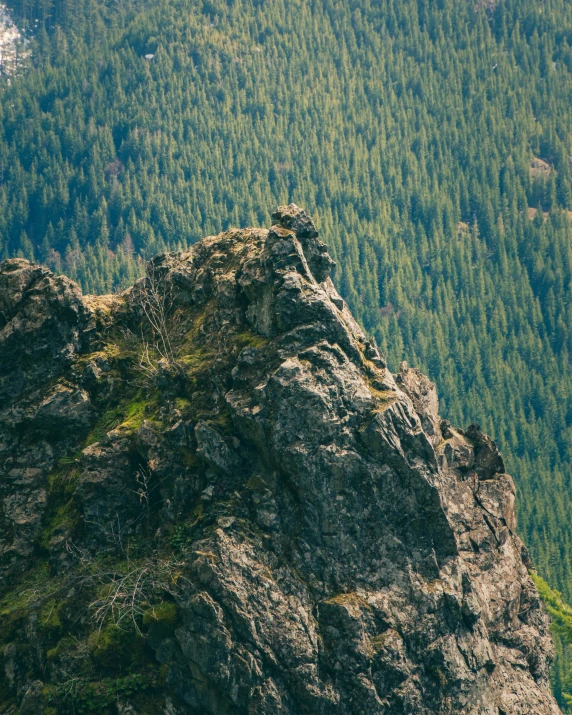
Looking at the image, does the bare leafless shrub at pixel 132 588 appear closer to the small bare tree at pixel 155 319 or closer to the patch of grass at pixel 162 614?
the patch of grass at pixel 162 614

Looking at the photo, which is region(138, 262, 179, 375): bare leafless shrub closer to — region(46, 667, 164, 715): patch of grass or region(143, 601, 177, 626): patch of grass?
region(143, 601, 177, 626): patch of grass

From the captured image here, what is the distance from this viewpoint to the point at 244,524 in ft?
148

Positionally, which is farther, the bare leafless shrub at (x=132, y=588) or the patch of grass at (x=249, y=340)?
the patch of grass at (x=249, y=340)

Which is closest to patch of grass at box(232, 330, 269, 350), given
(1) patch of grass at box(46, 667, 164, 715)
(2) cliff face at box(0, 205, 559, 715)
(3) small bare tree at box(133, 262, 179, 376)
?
(2) cliff face at box(0, 205, 559, 715)

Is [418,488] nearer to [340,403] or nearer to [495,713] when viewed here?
[340,403]

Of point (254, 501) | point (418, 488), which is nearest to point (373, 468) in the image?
point (418, 488)

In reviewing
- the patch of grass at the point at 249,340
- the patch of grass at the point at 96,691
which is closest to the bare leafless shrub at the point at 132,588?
the patch of grass at the point at 96,691

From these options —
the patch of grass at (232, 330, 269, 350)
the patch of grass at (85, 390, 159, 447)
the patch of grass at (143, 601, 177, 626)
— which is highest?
the patch of grass at (232, 330, 269, 350)

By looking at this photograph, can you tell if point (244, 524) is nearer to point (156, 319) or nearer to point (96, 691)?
point (96, 691)

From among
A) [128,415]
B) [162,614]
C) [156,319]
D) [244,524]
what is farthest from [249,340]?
[162,614]

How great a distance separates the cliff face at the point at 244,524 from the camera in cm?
4347

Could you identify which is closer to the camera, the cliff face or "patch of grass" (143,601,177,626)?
the cliff face

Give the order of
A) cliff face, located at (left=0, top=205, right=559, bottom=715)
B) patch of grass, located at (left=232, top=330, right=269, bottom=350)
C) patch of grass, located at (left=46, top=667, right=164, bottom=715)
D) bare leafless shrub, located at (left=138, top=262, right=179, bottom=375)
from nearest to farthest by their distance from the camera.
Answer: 1. patch of grass, located at (left=46, top=667, right=164, bottom=715)
2. cliff face, located at (left=0, top=205, right=559, bottom=715)
3. patch of grass, located at (left=232, top=330, right=269, bottom=350)
4. bare leafless shrub, located at (left=138, top=262, right=179, bottom=375)

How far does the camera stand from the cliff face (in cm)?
4347
